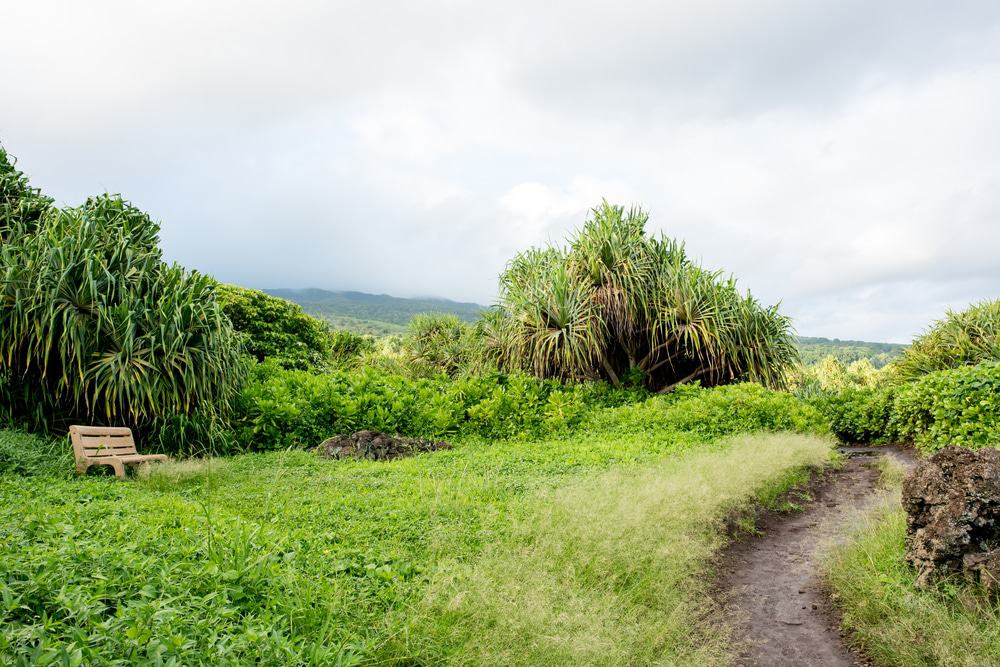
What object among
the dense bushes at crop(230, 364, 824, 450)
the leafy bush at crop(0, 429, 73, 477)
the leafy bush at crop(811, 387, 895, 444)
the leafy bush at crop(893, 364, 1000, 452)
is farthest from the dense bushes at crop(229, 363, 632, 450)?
the leafy bush at crop(811, 387, 895, 444)

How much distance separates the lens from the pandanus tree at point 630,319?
13.5 metres

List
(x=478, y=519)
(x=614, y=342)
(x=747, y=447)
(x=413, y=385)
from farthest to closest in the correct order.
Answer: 1. (x=614, y=342)
2. (x=413, y=385)
3. (x=747, y=447)
4. (x=478, y=519)

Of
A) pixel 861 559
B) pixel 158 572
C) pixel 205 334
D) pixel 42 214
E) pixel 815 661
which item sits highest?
pixel 42 214

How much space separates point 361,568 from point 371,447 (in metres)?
5.48

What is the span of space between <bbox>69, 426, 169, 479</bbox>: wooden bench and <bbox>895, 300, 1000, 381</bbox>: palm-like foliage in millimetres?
18991

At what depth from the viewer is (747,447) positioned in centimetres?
938

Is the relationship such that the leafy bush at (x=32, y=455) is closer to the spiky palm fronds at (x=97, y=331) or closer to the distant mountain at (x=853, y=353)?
the spiky palm fronds at (x=97, y=331)

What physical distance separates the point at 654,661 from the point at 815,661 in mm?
1360

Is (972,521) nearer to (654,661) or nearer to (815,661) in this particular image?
(815,661)

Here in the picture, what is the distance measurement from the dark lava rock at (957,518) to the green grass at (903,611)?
141 millimetres

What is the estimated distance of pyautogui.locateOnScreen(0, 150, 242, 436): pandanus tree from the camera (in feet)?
27.3

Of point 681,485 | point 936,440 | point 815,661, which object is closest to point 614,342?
point 936,440

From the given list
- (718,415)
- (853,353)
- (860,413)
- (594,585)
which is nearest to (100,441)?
(594,585)

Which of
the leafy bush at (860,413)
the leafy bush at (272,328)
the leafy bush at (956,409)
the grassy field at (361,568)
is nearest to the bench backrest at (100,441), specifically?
the grassy field at (361,568)
